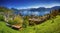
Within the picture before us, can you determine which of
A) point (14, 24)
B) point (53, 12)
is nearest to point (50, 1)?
point (53, 12)

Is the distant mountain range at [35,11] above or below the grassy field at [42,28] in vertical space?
above

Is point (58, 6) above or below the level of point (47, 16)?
above

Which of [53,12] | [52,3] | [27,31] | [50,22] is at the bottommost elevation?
[27,31]

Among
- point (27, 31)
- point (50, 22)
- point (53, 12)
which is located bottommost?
point (27, 31)

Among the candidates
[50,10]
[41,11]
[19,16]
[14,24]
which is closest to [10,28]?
[14,24]

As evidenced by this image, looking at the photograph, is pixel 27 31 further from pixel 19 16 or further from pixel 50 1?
pixel 50 1

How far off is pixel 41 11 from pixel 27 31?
510 mm

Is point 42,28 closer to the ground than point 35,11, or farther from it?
closer to the ground

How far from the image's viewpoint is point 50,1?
2709 mm

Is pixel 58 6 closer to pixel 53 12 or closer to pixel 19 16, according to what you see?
pixel 53 12

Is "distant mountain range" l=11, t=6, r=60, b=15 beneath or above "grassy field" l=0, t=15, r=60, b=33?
above

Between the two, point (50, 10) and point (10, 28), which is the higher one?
point (50, 10)

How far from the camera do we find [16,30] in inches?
105

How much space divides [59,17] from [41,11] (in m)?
0.39
